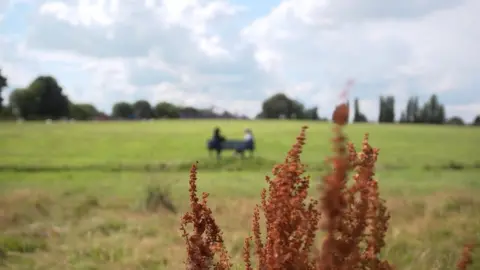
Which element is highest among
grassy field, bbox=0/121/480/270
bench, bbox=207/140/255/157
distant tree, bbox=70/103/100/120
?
distant tree, bbox=70/103/100/120

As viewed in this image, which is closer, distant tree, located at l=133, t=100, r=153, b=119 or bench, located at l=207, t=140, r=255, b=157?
bench, located at l=207, t=140, r=255, b=157

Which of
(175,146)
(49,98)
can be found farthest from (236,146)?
(49,98)

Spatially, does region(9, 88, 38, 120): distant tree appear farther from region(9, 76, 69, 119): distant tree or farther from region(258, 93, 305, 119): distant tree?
region(258, 93, 305, 119): distant tree

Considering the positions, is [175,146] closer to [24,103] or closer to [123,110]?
[24,103]

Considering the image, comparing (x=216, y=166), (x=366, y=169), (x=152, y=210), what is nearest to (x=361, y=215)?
(x=366, y=169)

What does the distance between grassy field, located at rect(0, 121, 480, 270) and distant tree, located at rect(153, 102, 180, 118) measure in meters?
33.8

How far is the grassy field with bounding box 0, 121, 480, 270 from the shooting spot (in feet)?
26.0

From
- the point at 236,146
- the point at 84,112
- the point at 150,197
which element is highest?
the point at 84,112

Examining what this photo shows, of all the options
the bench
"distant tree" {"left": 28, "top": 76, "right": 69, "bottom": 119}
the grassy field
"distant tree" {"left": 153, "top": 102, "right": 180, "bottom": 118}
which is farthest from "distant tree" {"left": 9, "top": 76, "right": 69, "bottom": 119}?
the bench

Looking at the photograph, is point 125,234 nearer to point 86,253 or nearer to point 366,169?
point 86,253

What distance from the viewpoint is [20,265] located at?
7.41 metres

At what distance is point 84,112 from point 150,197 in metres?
81.8

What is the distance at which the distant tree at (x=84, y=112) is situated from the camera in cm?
8378

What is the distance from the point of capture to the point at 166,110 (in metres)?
75.4
